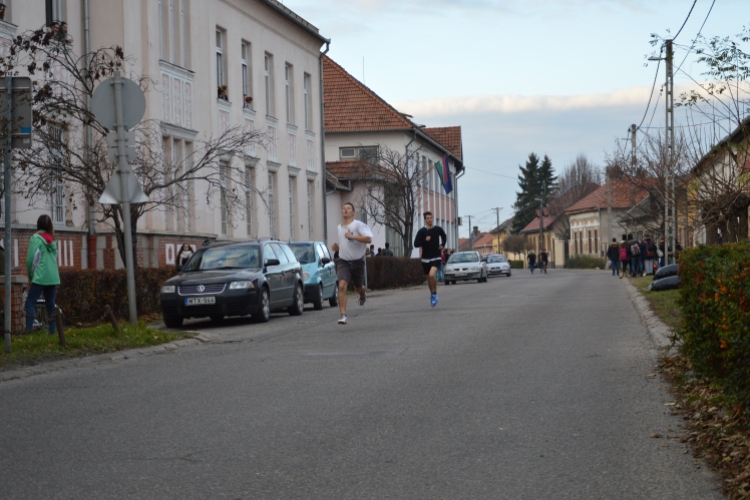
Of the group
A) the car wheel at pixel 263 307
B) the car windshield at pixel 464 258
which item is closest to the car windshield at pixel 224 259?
the car wheel at pixel 263 307

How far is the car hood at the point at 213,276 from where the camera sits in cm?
1856

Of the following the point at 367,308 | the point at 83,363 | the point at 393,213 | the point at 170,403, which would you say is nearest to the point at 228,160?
the point at 367,308

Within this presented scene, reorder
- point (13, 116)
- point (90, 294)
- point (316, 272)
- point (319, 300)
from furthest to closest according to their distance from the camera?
point (316, 272), point (319, 300), point (90, 294), point (13, 116)

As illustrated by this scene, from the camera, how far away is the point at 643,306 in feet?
70.2

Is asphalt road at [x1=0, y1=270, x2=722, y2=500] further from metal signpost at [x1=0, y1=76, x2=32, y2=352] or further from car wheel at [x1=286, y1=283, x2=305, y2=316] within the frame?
car wheel at [x1=286, y1=283, x2=305, y2=316]

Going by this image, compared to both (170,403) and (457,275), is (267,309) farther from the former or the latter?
(457,275)

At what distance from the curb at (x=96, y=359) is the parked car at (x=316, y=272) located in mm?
7778

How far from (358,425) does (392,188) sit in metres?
40.9

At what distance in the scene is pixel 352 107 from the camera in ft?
202

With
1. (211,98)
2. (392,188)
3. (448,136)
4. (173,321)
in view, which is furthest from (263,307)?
(448,136)

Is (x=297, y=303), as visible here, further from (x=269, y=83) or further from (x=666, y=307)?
(x=269, y=83)

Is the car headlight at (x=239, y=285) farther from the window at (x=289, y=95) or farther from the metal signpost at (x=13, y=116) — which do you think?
the window at (x=289, y=95)

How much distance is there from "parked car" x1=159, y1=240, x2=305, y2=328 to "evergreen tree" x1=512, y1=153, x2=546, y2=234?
123 meters

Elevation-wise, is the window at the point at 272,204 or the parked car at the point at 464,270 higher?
the window at the point at 272,204
